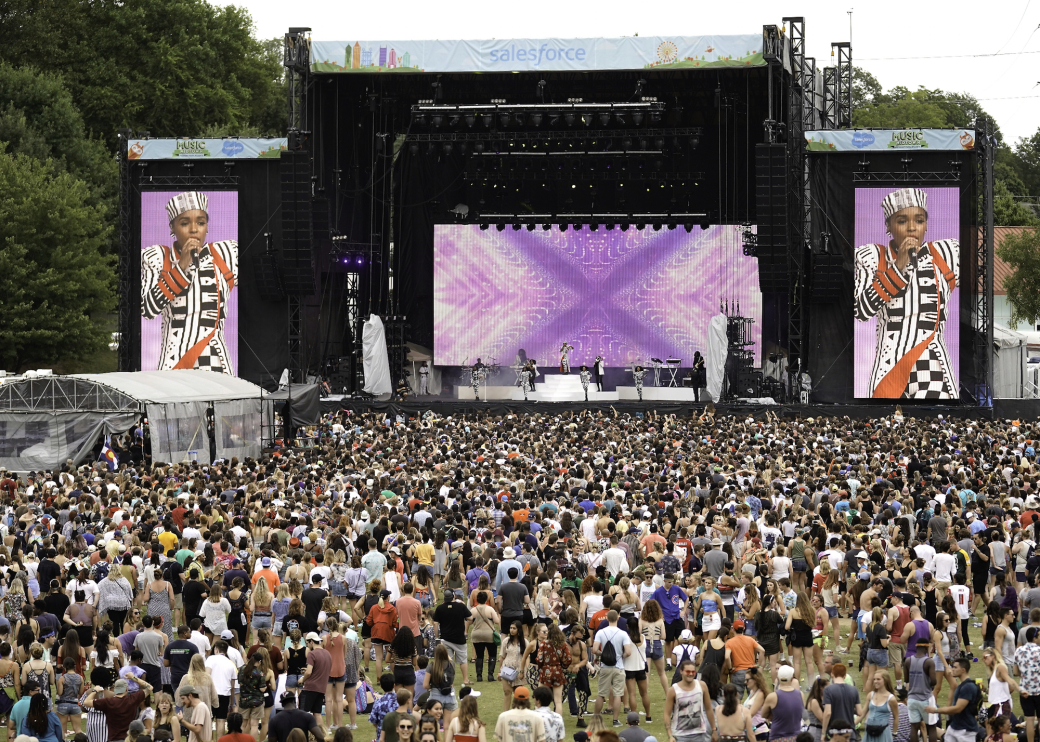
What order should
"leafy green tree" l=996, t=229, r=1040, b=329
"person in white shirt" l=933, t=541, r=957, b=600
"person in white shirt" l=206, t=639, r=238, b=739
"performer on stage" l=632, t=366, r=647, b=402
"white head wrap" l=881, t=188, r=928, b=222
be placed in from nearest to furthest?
1. "person in white shirt" l=206, t=639, r=238, b=739
2. "person in white shirt" l=933, t=541, r=957, b=600
3. "white head wrap" l=881, t=188, r=928, b=222
4. "performer on stage" l=632, t=366, r=647, b=402
5. "leafy green tree" l=996, t=229, r=1040, b=329

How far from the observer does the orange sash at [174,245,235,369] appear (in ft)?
117

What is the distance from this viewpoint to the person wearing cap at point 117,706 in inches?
398

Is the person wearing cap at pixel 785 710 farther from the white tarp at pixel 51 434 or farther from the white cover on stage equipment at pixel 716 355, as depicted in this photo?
the white cover on stage equipment at pixel 716 355

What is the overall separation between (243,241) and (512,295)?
8.36 metres

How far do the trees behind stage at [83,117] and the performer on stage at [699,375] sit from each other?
1956 centimetres

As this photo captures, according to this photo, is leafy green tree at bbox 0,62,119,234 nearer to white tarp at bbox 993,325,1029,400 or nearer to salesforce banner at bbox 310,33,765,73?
salesforce banner at bbox 310,33,765,73

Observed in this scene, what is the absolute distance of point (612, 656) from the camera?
1133 cm

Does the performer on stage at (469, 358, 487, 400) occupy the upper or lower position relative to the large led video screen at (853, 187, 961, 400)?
lower

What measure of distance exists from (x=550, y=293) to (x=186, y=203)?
10.9 meters

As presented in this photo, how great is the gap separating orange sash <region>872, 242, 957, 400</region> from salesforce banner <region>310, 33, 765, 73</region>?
7079 mm

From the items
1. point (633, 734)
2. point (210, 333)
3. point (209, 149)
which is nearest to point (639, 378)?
point (210, 333)

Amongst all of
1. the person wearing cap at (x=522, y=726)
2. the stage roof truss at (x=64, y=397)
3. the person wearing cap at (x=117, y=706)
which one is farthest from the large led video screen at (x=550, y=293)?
the person wearing cap at (x=522, y=726)

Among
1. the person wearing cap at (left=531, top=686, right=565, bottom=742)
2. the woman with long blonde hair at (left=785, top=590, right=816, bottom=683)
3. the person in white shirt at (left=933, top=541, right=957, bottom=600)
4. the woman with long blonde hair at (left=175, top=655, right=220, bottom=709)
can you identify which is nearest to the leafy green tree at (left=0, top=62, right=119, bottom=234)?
the person in white shirt at (left=933, top=541, right=957, bottom=600)

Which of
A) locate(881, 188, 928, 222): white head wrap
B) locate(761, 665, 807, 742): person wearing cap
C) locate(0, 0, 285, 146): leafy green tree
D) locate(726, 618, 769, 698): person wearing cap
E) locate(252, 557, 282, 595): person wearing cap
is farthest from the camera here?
locate(0, 0, 285, 146): leafy green tree
